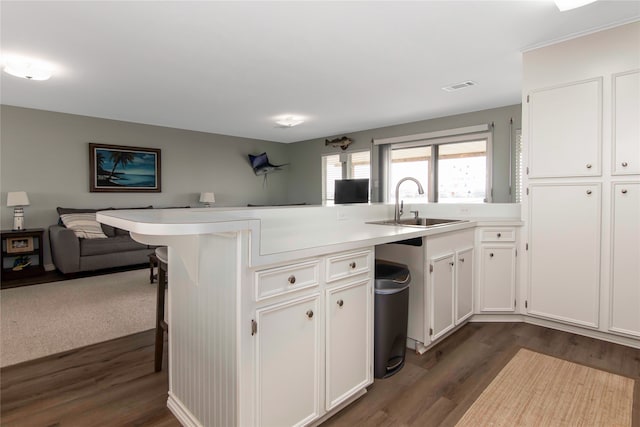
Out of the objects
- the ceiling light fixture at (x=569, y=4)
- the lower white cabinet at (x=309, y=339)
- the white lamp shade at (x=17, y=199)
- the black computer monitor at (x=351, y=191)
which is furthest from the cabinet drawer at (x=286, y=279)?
the white lamp shade at (x=17, y=199)

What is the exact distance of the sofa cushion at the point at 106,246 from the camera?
183 inches

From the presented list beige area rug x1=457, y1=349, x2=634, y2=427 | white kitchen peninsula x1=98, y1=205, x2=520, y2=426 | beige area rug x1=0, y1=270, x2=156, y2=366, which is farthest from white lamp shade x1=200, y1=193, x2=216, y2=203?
beige area rug x1=457, y1=349, x2=634, y2=427

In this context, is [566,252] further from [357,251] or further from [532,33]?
[357,251]

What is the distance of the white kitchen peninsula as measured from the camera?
1.28 meters

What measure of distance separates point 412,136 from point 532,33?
3170 millimetres

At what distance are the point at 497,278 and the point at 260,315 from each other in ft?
7.87

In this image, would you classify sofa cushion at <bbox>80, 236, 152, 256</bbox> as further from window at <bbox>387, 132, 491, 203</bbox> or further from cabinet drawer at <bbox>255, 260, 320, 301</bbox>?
cabinet drawer at <bbox>255, 260, 320, 301</bbox>

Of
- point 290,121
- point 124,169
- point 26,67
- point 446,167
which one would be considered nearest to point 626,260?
point 446,167

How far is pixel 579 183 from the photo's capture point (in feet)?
8.73

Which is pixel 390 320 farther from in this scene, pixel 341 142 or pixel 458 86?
pixel 341 142

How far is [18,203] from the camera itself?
4590 mm

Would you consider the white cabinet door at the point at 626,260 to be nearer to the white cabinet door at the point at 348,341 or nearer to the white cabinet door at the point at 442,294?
the white cabinet door at the point at 442,294

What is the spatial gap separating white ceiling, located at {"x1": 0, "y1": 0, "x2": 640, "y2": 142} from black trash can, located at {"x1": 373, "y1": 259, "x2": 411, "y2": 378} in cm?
181

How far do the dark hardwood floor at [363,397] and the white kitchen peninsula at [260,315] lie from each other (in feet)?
0.60
